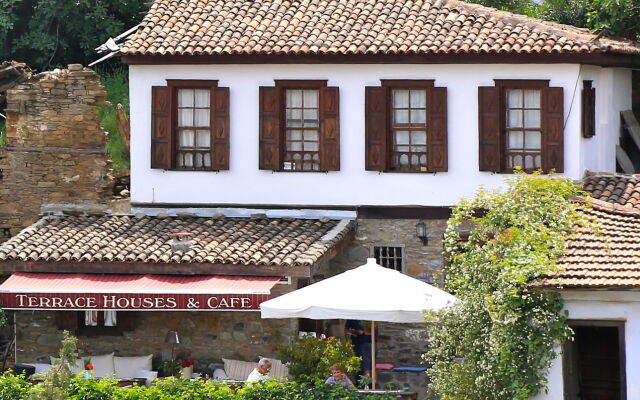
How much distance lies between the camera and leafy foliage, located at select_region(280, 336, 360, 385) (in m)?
22.3

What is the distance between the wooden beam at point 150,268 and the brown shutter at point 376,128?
339 cm

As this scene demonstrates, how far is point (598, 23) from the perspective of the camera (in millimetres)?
28828

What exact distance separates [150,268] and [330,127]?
14.3 feet

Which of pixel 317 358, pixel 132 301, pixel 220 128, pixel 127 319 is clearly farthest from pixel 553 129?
pixel 127 319

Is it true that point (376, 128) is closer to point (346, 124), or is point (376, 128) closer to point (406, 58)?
point (346, 124)

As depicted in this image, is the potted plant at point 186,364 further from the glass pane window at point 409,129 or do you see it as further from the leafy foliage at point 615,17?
the leafy foliage at point 615,17

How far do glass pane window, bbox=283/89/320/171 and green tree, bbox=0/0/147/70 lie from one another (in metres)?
10.9

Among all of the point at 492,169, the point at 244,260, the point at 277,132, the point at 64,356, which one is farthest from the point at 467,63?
the point at 64,356

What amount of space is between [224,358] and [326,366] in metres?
2.89

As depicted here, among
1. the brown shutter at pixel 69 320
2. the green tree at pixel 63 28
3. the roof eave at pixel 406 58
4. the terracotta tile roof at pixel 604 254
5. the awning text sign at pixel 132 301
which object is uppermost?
the green tree at pixel 63 28

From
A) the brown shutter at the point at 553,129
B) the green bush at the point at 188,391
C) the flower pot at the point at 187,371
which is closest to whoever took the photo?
the green bush at the point at 188,391

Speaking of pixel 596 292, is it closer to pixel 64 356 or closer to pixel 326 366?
pixel 326 366

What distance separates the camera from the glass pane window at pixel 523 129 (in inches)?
1016

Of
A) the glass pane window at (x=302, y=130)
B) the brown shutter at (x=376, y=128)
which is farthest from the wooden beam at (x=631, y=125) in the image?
the glass pane window at (x=302, y=130)
